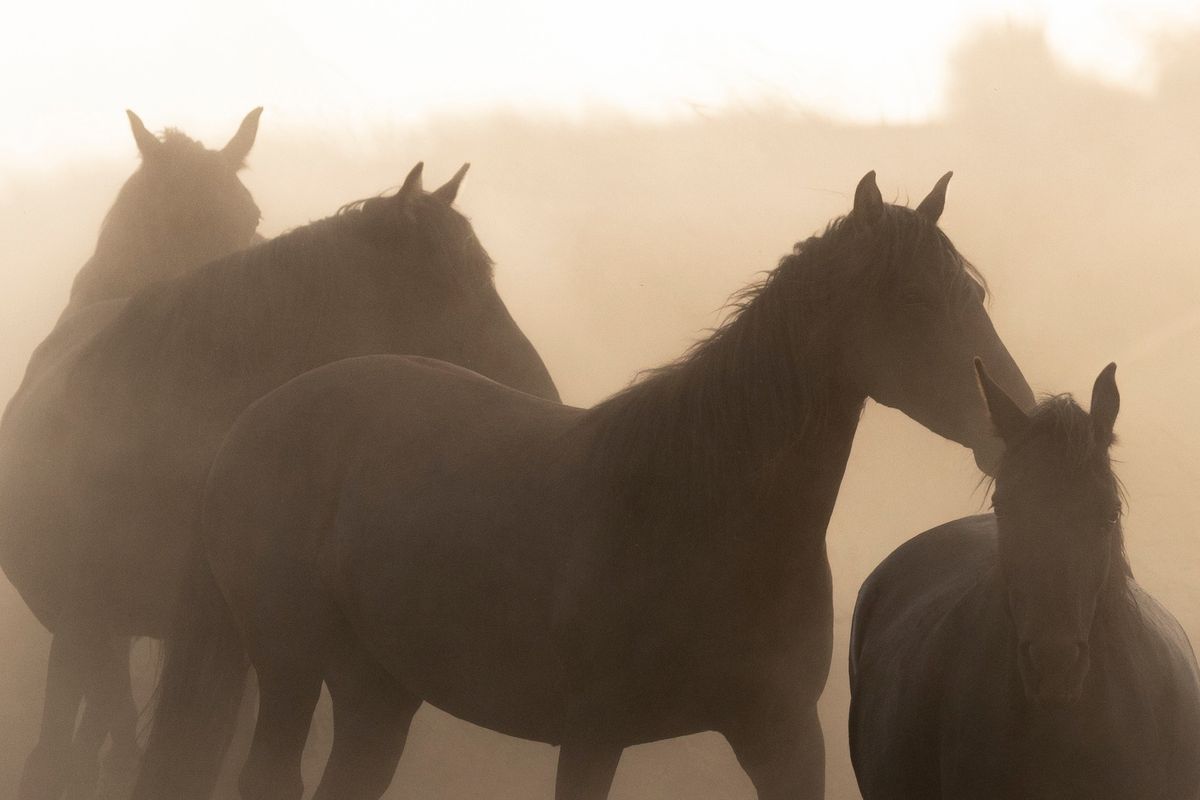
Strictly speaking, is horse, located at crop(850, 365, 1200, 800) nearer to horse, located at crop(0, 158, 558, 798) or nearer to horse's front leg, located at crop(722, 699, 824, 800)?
horse's front leg, located at crop(722, 699, 824, 800)

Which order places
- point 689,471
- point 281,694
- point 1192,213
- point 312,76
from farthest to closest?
point 312,76
point 1192,213
point 281,694
point 689,471

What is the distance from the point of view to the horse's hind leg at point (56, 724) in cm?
383

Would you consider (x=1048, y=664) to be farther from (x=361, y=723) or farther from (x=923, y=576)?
(x=361, y=723)

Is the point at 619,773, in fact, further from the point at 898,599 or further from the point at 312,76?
the point at 312,76

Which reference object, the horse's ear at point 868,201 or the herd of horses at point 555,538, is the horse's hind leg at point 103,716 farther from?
the horse's ear at point 868,201

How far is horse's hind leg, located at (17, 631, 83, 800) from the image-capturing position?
383 centimetres

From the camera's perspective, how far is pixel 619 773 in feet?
17.6

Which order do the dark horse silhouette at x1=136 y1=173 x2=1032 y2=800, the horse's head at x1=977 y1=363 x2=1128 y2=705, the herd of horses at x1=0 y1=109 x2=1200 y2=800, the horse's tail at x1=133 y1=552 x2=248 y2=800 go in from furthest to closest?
1. the horse's tail at x1=133 y1=552 x2=248 y2=800
2. the dark horse silhouette at x1=136 y1=173 x2=1032 y2=800
3. the herd of horses at x1=0 y1=109 x2=1200 y2=800
4. the horse's head at x1=977 y1=363 x2=1128 y2=705

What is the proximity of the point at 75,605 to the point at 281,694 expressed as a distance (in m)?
0.94

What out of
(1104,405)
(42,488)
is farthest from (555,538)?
(42,488)

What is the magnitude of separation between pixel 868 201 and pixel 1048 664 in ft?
2.73

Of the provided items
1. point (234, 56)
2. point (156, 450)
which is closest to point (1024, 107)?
point (234, 56)

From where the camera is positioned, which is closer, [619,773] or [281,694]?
[281,694]

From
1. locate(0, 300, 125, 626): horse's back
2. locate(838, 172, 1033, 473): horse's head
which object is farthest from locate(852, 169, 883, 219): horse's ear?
locate(0, 300, 125, 626): horse's back
